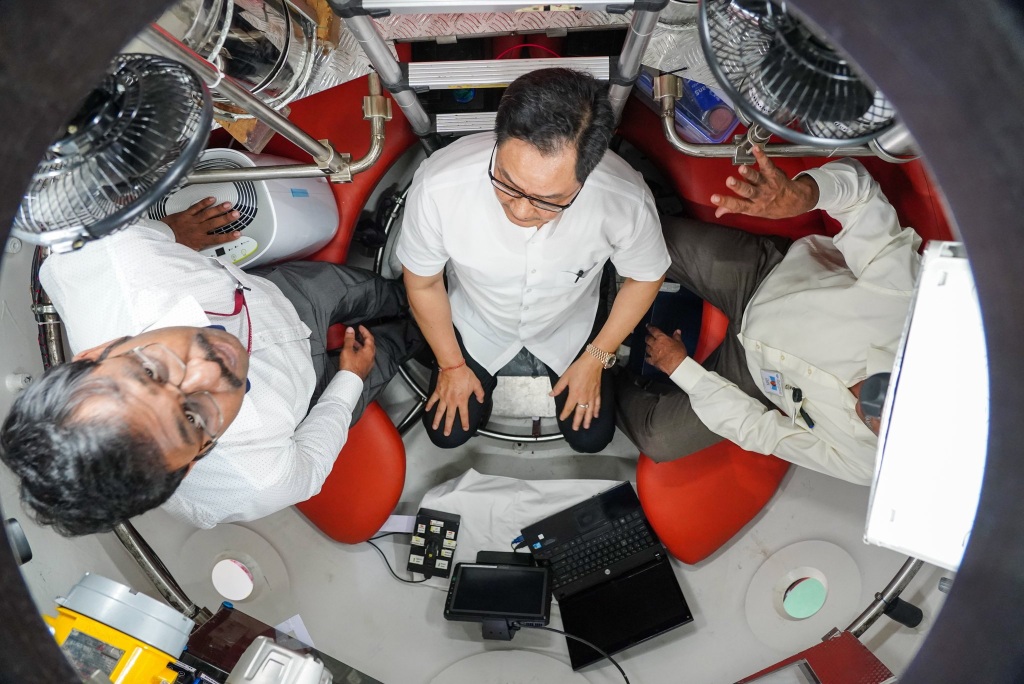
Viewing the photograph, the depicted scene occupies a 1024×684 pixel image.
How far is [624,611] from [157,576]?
4.44 feet

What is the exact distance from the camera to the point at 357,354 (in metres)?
2.05

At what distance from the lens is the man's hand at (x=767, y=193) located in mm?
1540

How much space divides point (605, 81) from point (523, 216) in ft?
1.48

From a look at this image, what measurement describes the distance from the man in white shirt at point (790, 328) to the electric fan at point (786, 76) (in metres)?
0.42

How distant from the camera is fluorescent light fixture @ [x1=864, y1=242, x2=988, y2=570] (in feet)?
3.19

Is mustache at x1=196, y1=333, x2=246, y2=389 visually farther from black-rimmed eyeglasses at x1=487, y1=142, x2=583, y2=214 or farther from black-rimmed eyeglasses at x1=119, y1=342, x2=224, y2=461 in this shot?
black-rimmed eyeglasses at x1=487, y1=142, x2=583, y2=214

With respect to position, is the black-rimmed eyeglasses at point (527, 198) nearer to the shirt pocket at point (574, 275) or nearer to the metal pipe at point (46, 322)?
the shirt pocket at point (574, 275)

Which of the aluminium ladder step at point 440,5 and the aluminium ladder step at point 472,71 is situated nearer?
the aluminium ladder step at point 440,5

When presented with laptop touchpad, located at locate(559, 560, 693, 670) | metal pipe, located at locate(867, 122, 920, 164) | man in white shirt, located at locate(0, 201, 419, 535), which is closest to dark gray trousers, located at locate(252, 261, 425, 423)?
man in white shirt, located at locate(0, 201, 419, 535)

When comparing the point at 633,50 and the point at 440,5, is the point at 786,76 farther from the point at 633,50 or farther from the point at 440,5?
the point at 440,5

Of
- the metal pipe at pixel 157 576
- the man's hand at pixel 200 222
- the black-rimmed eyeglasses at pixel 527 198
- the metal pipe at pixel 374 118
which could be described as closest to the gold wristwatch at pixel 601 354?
the black-rimmed eyeglasses at pixel 527 198

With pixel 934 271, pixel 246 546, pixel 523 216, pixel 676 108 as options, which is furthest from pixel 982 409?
pixel 246 546

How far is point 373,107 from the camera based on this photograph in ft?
5.88

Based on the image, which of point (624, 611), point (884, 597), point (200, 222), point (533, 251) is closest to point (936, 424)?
point (533, 251)
